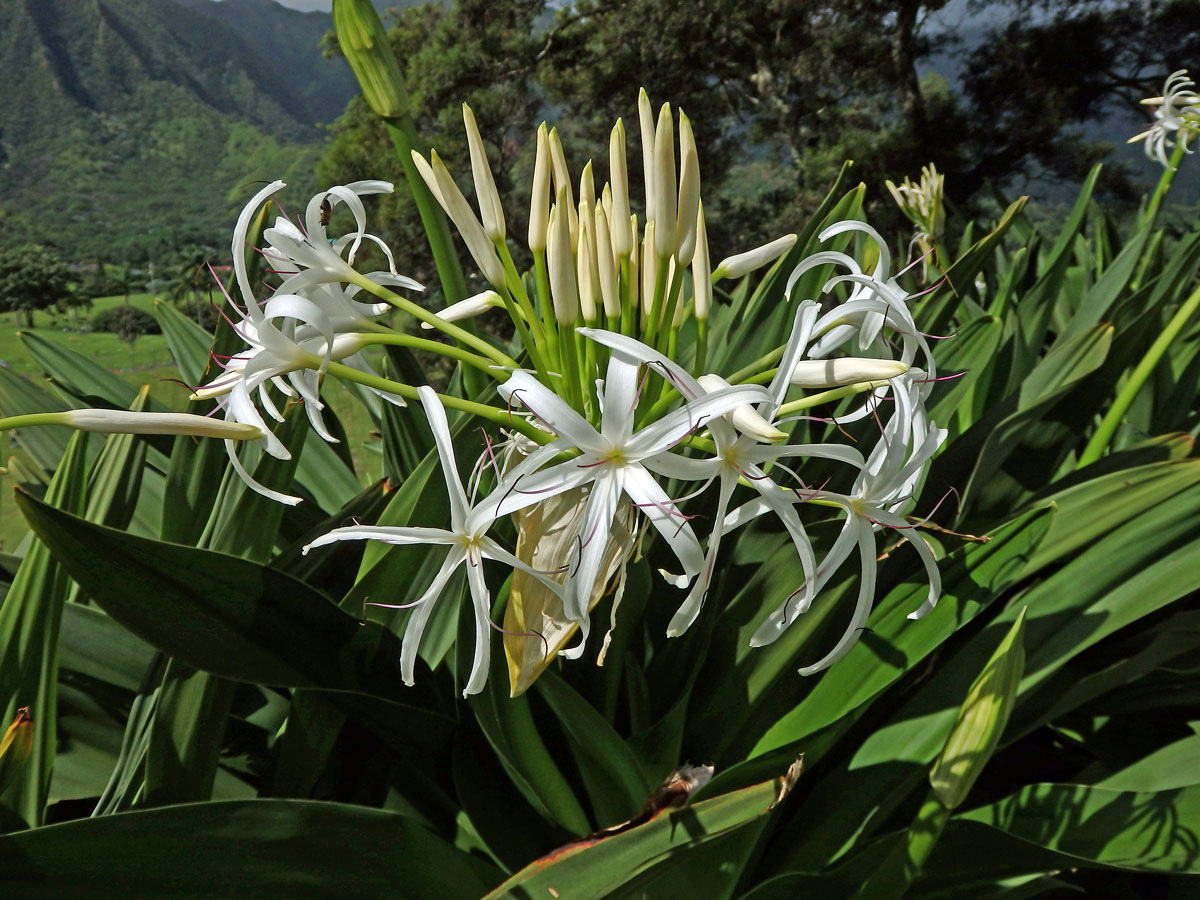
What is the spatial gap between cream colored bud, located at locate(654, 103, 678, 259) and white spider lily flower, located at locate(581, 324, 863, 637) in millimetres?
142

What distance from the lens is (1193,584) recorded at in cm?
79

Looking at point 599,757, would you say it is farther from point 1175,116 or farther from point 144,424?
point 1175,116

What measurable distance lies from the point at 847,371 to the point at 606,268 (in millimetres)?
203

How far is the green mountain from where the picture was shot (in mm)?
22094

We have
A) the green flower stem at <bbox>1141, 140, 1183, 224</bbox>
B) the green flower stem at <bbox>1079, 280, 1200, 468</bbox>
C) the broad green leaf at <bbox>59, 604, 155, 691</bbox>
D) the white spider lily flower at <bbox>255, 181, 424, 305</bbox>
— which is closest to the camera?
the white spider lily flower at <bbox>255, 181, 424, 305</bbox>

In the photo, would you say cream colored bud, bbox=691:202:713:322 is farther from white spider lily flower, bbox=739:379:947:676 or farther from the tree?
the tree

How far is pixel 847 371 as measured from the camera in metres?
0.60

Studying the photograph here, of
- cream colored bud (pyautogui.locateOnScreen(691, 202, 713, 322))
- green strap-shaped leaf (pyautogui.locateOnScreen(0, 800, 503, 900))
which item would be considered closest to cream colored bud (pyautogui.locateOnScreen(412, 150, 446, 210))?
cream colored bud (pyautogui.locateOnScreen(691, 202, 713, 322))

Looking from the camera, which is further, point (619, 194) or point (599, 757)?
point (599, 757)

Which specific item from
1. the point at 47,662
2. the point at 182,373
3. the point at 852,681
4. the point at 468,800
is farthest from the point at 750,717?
the point at 182,373

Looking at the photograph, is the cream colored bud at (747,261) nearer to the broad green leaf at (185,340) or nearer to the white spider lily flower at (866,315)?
the white spider lily flower at (866,315)

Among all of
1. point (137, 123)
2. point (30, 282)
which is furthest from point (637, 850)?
point (137, 123)

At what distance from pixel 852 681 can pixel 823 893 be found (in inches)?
7.7

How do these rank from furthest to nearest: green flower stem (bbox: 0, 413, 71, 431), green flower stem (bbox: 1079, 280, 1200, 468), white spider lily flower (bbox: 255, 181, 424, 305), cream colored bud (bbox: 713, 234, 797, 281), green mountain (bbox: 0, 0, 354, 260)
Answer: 1. green mountain (bbox: 0, 0, 354, 260)
2. green flower stem (bbox: 1079, 280, 1200, 468)
3. cream colored bud (bbox: 713, 234, 797, 281)
4. white spider lily flower (bbox: 255, 181, 424, 305)
5. green flower stem (bbox: 0, 413, 71, 431)
